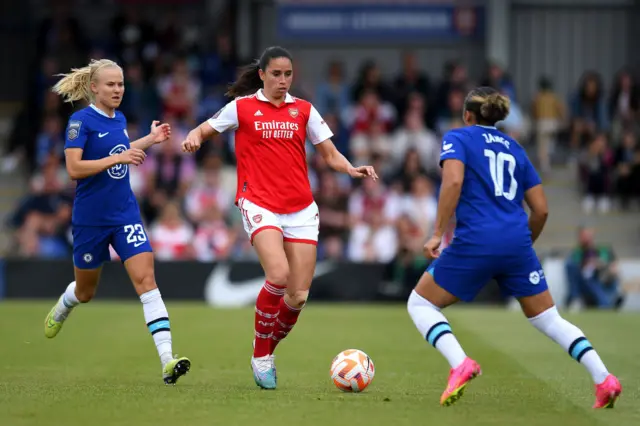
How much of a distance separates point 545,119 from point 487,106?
1631cm

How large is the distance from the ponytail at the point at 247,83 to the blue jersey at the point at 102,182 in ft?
3.12

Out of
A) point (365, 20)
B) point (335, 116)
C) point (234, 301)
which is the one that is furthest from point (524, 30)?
point (234, 301)

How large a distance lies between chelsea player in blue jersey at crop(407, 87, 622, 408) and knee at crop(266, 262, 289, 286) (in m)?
1.08

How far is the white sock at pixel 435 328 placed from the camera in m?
7.77

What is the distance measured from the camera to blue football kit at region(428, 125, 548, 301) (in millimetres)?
7766

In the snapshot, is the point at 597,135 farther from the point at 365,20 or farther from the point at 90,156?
the point at 90,156

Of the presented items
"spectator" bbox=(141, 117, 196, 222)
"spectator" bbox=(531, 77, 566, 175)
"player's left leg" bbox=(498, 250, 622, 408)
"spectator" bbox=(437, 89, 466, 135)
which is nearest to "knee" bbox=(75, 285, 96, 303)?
"player's left leg" bbox=(498, 250, 622, 408)

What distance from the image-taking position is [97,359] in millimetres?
10977

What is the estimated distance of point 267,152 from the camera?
8.93 metres

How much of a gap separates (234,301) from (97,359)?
7807 millimetres

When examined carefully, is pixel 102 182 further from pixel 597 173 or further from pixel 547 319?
pixel 597 173

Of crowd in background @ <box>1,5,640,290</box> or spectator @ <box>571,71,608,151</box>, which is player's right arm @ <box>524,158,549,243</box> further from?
spectator @ <box>571,71,608,151</box>

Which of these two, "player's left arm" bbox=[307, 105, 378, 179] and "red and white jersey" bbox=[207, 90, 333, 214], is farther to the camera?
"player's left arm" bbox=[307, 105, 378, 179]

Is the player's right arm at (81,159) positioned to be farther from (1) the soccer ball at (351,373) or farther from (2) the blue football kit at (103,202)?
(1) the soccer ball at (351,373)
